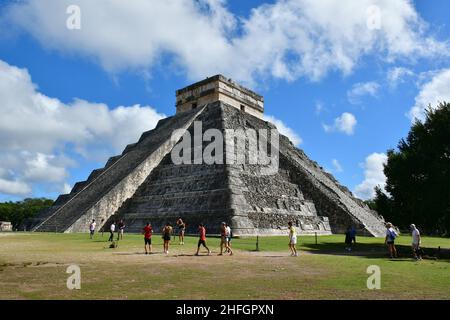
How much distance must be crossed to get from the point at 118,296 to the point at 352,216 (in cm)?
2080

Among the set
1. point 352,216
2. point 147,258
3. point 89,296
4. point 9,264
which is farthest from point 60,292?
point 352,216

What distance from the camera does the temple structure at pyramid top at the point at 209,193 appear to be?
2138cm

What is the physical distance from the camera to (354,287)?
7.90 metres

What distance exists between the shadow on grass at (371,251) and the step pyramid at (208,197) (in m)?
3.99

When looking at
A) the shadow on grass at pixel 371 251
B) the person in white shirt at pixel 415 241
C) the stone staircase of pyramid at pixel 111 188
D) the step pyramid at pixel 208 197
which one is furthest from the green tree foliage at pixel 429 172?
the stone staircase of pyramid at pixel 111 188

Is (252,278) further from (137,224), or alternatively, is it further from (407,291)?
(137,224)

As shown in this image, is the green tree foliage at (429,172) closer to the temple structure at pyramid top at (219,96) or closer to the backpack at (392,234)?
the backpack at (392,234)

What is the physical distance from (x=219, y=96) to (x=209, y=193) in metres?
14.0

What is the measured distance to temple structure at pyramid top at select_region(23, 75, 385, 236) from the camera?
842 inches

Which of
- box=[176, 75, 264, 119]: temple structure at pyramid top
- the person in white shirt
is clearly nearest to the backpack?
the person in white shirt

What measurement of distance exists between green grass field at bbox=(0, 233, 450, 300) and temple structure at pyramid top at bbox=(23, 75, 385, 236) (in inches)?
268

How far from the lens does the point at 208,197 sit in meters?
21.7

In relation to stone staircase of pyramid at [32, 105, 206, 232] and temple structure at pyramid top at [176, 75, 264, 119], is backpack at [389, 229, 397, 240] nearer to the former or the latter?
stone staircase of pyramid at [32, 105, 206, 232]

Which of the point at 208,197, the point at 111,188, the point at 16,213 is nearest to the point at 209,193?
the point at 208,197
